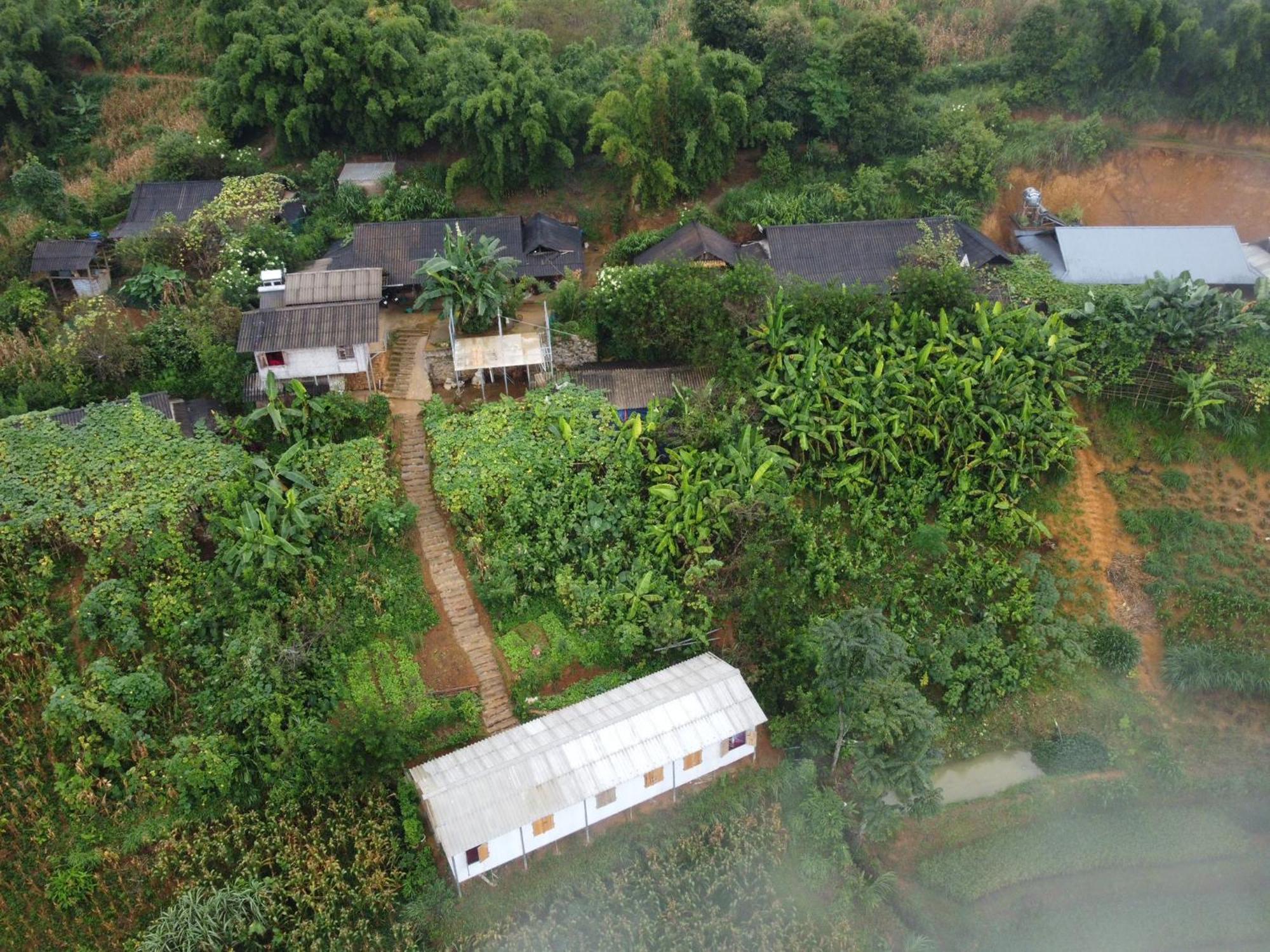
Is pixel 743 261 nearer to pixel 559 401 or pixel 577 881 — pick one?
pixel 559 401

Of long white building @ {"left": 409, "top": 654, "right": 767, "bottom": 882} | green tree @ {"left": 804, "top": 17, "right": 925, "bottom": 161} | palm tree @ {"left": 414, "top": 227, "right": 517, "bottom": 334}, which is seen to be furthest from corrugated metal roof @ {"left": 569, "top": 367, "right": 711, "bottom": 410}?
green tree @ {"left": 804, "top": 17, "right": 925, "bottom": 161}

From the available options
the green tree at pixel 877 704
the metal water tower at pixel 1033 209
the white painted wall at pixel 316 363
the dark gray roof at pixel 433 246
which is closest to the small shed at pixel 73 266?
the dark gray roof at pixel 433 246

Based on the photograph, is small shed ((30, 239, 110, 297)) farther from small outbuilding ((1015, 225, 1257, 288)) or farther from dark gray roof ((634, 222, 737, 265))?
small outbuilding ((1015, 225, 1257, 288))

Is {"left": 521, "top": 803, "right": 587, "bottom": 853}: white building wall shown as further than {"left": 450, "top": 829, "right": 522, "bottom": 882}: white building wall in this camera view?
Yes

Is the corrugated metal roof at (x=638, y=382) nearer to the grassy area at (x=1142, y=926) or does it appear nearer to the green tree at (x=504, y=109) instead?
the green tree at (x=504, y=109)

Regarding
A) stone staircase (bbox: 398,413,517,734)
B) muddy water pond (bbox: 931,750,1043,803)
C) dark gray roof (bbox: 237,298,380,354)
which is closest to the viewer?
stone staircase (bbox: 398,413,517,734)
